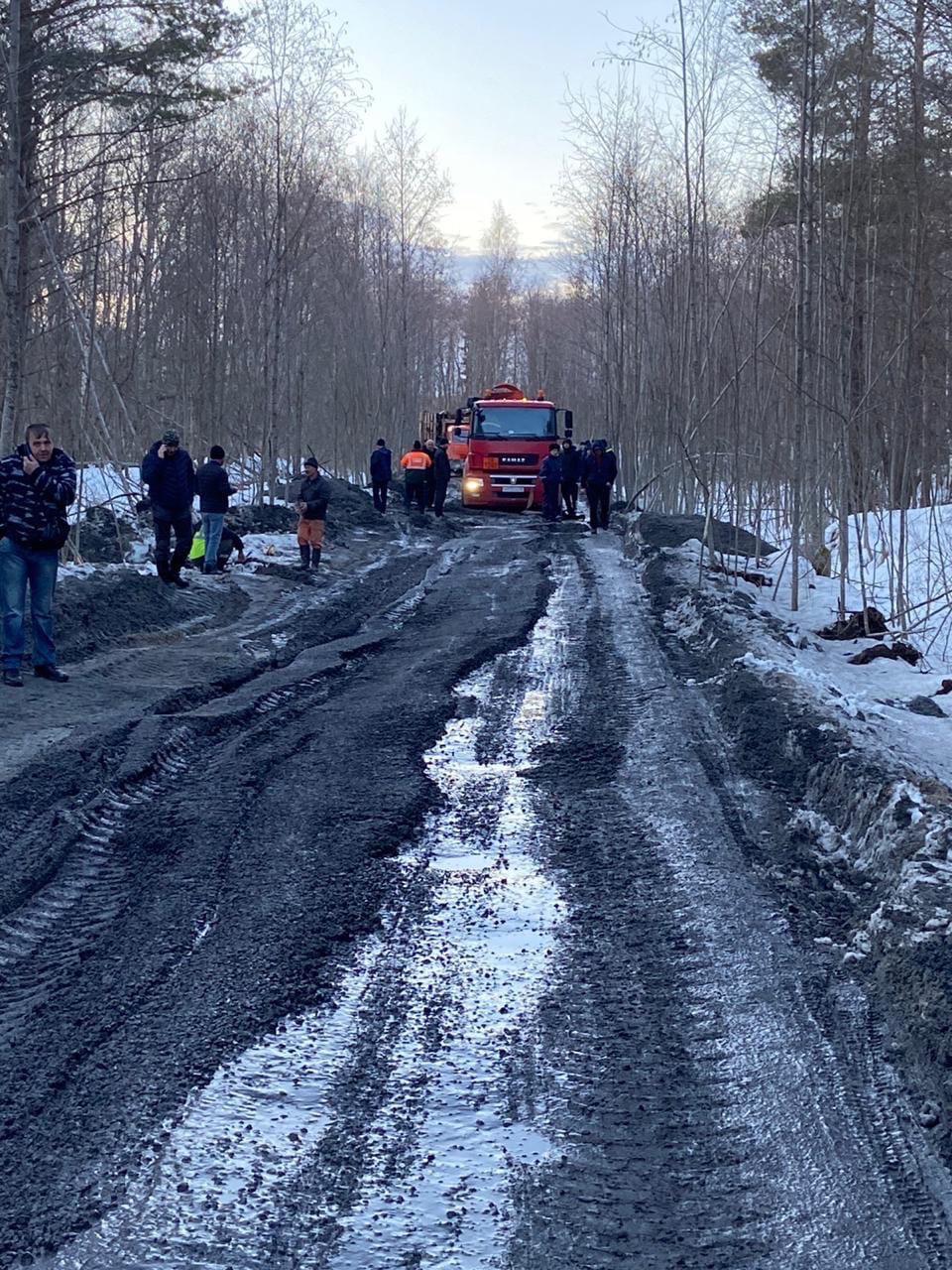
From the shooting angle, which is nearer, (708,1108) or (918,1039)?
(708,1108)

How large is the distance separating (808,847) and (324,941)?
2652 millimetres

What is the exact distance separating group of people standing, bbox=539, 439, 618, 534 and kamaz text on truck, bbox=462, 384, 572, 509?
2.34ft

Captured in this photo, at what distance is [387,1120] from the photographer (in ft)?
11.6

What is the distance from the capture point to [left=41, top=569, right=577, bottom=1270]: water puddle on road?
2965 mm

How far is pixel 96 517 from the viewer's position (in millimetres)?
20344

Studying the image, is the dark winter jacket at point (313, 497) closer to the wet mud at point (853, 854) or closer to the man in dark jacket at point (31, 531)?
the man in dark jacket at point (31, 531)

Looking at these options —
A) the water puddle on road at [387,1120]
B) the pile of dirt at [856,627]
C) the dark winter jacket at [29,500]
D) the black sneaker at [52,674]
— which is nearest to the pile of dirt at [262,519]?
the pile of dirt at [856,627]

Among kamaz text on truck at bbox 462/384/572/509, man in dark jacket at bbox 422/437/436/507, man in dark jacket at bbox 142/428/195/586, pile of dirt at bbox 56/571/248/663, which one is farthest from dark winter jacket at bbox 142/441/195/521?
kamaz text on truck at bbox 462/384/572/509

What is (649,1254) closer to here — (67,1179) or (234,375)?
(67,1179)

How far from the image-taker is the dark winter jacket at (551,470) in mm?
26547

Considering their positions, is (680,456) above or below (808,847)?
above

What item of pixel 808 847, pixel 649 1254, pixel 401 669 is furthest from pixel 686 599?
pixel 649 1254

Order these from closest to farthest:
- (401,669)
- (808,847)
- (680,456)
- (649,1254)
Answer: (649,1254) → (808,847) → (401,669) → (680,456)

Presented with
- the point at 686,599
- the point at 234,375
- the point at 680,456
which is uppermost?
the point at 234,375
